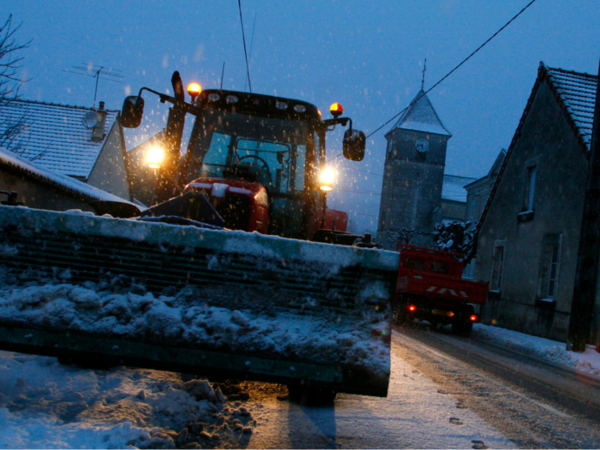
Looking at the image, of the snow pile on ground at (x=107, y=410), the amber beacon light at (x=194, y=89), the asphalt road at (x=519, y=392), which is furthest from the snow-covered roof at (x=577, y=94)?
the snow pile on ground at (x=107, y=410)

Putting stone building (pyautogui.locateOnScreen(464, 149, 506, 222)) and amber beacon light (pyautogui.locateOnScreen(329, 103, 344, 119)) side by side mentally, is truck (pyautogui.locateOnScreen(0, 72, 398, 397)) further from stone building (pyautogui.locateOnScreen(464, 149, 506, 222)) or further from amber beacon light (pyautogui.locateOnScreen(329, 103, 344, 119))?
stone building (pyautogui.locateOnScreen(464, 149, 506, 222))

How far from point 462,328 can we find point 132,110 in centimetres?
989

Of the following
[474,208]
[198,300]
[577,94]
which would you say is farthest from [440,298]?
[474,208]

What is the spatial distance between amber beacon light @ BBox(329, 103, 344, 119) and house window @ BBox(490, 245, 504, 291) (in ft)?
44.0

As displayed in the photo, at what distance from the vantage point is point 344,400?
159 inches

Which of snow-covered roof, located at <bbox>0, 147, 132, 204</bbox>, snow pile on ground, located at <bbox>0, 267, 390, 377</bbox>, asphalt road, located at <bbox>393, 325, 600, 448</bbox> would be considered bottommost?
asphalt road, located at <bbox>393, 325, 600, 448</bbox>

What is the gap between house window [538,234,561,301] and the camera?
13.5 metres

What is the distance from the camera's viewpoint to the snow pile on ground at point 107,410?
7.88ft

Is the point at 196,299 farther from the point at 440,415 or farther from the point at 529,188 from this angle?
the point at 529,188

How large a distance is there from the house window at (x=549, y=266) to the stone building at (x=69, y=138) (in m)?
17.9

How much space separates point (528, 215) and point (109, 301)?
15114mm

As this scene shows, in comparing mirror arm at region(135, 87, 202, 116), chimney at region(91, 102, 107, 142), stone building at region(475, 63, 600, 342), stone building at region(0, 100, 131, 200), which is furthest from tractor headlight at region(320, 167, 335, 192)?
chimney at region(91, 102, 107, 142)

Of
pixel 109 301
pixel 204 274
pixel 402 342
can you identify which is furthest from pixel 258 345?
pixel 402 342

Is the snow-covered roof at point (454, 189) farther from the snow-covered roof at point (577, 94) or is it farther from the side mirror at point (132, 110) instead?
the side mirror at point (132, 110)
